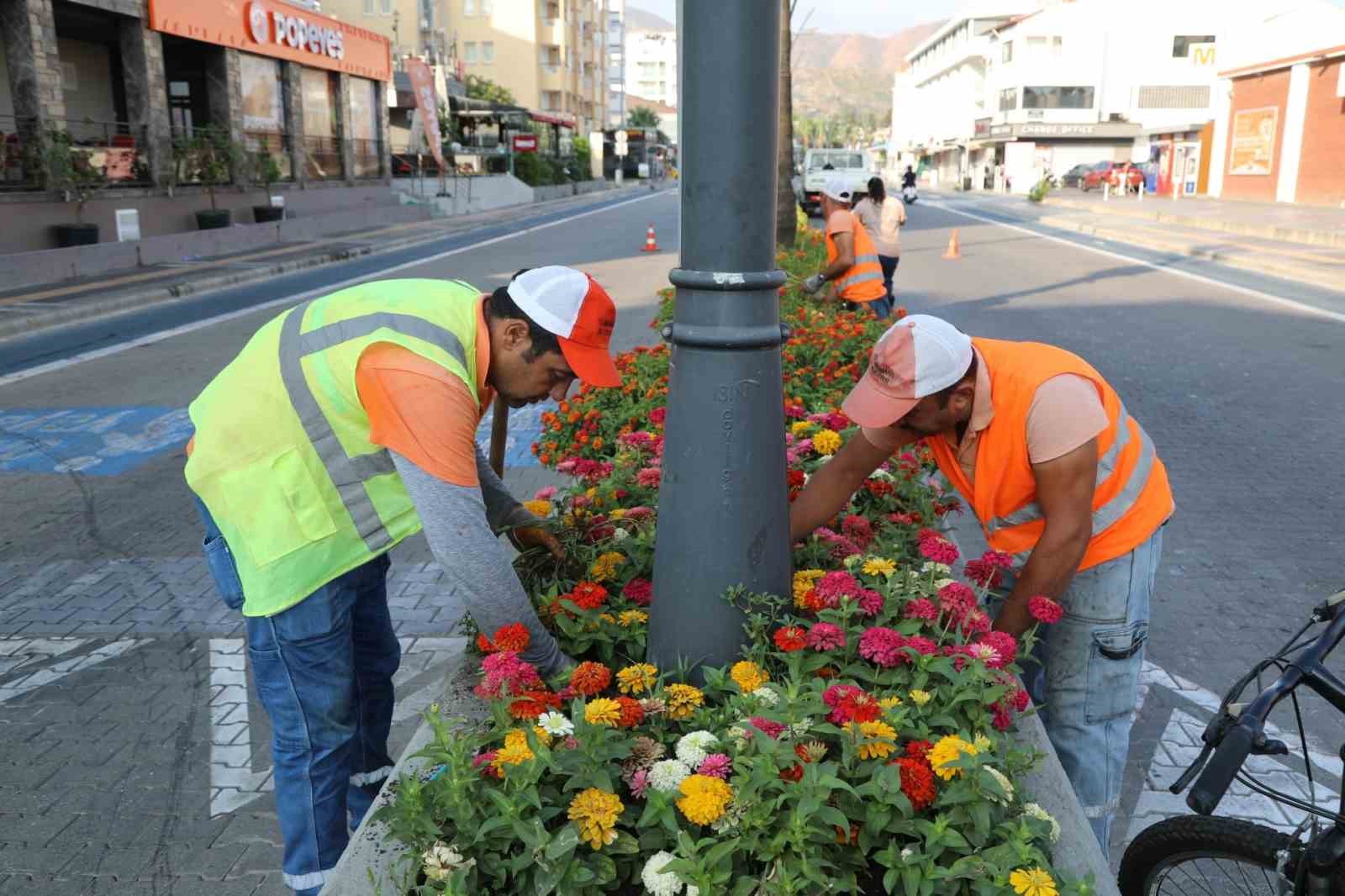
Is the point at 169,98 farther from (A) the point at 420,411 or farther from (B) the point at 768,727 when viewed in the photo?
(B) the point at 768,727

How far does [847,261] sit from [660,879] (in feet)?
25.9

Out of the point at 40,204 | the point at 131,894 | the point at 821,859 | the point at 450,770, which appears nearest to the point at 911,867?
the point at 821,859

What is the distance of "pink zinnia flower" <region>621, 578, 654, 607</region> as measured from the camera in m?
2.73

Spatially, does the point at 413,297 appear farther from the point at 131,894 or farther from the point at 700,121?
the point at 131,894

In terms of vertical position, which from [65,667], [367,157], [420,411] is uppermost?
[367,157]

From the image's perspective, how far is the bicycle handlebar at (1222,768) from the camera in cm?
202

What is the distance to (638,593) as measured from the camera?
2.74m

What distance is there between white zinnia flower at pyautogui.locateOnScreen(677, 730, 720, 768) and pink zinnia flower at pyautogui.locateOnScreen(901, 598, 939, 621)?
0.57 meters

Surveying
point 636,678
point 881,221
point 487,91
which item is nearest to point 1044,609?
point 636,678

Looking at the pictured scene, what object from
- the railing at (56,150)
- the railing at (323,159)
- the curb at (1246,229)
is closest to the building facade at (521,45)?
the railing at (323,159)

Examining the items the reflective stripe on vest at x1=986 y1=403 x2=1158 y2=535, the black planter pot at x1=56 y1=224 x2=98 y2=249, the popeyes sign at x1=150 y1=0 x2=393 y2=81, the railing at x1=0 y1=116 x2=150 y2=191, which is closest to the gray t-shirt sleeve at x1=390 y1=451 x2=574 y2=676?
the reflective stripe on vest at x1=986 y1=403 x2=1158 y2=535

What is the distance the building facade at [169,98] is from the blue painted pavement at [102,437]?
11.0 meters

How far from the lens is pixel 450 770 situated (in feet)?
6.26

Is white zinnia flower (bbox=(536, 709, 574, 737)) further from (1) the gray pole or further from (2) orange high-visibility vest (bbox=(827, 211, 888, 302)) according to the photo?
(2) orange high-visibility vest (bbox=(827, 211, 888, 302))
